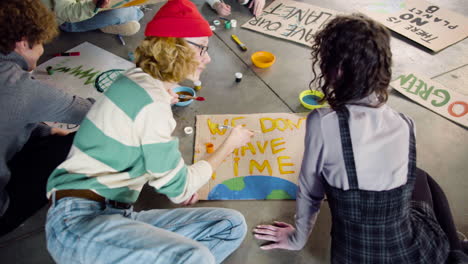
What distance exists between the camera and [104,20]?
7.11ft

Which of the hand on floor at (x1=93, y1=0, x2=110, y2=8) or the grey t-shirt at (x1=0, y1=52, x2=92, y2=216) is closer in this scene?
the grey t-shirt at (x1=0, y1=52, x2=92, y2=216)

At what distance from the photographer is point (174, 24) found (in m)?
0.96

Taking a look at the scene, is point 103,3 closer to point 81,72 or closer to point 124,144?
point 81,72

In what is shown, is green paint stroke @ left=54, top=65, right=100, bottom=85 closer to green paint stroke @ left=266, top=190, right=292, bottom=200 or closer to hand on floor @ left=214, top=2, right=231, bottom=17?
hand on floor @ left=214, top=2, right=231, bottom=17

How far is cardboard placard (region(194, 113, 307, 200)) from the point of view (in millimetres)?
1397

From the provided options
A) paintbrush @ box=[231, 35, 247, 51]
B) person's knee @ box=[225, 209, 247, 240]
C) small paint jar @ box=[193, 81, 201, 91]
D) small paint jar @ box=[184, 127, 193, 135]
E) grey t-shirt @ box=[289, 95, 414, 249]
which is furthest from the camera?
paintbrush @ box=[231, 35, 247, 51]

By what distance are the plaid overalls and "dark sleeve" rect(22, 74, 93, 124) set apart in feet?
3.34

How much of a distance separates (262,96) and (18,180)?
47.0 inches

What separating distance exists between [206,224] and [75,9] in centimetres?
163

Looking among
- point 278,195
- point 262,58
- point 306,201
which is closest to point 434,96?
point 262,58

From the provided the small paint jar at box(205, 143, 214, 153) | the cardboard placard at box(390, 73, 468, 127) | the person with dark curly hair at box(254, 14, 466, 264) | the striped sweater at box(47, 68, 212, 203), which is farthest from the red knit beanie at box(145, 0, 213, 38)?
the cardboard placard at box(390, 73, 468, 127)

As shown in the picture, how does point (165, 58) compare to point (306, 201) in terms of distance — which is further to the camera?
point (306, 201)

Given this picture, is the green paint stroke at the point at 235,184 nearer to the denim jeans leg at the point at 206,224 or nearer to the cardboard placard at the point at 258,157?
the cardboard placard at the point at 258,157

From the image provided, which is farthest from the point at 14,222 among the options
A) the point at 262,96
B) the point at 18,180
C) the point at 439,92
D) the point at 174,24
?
the point at 439,92
